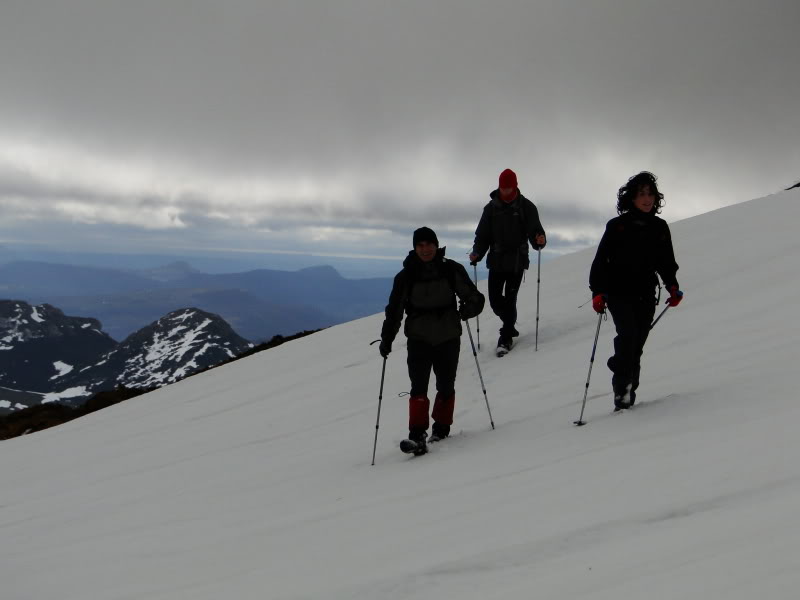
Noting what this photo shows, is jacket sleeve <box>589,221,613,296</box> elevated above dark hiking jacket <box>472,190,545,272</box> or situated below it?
below

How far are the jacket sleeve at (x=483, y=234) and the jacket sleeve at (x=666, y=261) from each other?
4.44 metres

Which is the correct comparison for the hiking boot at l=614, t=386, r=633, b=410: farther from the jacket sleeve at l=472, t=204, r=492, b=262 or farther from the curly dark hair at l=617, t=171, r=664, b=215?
the jacket sleeve at l=472, t=204, r=492, b=262

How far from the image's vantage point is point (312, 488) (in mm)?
6500

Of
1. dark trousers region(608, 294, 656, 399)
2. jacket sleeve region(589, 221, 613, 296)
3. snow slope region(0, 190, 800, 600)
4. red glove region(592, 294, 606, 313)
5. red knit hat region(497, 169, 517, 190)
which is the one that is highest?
red knit hat region(497, 169, 517, 190)

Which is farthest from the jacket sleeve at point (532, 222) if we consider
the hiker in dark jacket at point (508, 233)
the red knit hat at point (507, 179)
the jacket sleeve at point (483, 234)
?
the jacket sleeve at point (483, 234)

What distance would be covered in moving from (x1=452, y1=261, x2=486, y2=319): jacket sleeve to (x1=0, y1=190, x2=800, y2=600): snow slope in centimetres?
142

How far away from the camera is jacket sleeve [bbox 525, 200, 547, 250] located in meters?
10.2

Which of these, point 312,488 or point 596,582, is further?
point 312,488

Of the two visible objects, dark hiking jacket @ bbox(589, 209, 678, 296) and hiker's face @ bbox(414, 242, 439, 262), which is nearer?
dark hiking jacket @ bbox(589, 209, 678, 296)

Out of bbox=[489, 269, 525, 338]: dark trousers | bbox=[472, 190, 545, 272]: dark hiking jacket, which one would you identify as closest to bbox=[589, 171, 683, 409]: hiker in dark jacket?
bbox=[472, 190, 545, 272]: dark hiking jacket

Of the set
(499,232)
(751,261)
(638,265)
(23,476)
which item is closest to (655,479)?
(638,265)

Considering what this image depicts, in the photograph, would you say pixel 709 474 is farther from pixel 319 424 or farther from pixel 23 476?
pixel 23 476

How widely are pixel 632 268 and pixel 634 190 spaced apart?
2.50 ft

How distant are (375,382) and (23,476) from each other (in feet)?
21.3
